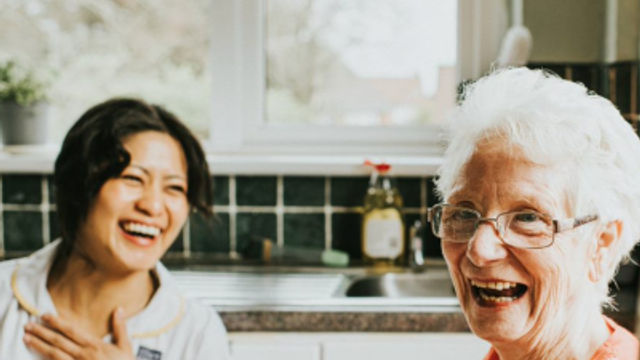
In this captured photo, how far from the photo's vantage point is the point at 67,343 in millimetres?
1488

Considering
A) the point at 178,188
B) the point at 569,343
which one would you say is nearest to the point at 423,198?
the point at 178,188

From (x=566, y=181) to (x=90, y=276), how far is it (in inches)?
40.0

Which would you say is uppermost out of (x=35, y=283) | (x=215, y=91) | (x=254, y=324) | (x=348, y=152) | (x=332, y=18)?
(x=332, y=18)

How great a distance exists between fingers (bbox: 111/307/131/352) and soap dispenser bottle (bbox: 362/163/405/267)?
38.9 inches

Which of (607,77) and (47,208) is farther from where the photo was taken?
(47,208)

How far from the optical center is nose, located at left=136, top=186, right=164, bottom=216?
158cm

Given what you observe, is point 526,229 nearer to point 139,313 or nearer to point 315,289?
point 139,313

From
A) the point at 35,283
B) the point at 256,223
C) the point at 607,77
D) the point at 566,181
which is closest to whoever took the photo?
the point at 566,181

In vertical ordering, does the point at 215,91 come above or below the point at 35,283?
above

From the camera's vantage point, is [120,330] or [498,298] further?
[120,330]

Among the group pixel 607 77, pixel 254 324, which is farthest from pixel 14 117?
pixel 607 77

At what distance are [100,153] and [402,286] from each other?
3.42ft

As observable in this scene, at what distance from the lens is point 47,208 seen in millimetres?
2531

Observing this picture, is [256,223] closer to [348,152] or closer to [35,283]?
[348,152]
